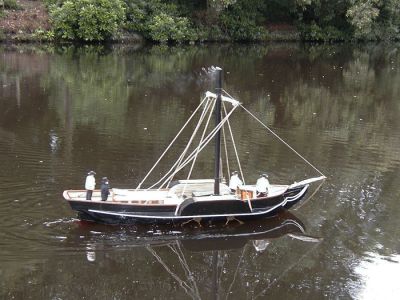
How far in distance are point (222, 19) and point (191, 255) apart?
175 ft

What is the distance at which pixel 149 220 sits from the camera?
16.8 m

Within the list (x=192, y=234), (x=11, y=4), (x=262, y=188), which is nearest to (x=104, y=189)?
(x=192, y=234)

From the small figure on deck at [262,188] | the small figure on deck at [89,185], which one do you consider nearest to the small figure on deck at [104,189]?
the small figure on deck at [89,185]

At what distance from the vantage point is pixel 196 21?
6569cm

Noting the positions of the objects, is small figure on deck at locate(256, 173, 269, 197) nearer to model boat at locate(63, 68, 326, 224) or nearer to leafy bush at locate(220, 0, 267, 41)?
model boat at locate(63, 68, 326, 224)

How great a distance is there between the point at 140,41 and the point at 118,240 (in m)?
47.4

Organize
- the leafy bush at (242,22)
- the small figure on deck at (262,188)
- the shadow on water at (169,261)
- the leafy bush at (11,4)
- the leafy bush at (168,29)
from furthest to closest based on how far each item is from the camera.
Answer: the leafy bush at (242,22) < the leafy bush at (168,29) < the leafy bush at (11,4) < the small figure on deck at (262,188) < the shadow on water at (169,261)

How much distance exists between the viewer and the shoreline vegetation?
2170 inches

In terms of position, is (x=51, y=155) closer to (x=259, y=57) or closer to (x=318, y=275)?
(x=318, y=275)

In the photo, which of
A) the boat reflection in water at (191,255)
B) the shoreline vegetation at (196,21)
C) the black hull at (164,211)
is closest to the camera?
the boat reflection in water at (191,255)

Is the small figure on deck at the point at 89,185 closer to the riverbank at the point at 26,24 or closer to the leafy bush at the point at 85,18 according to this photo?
the leafy bush at the point at 85,18

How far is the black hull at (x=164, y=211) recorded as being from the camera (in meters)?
16.4

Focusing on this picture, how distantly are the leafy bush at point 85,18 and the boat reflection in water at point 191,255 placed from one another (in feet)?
136

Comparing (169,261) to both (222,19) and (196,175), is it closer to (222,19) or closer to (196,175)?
(196,175)
